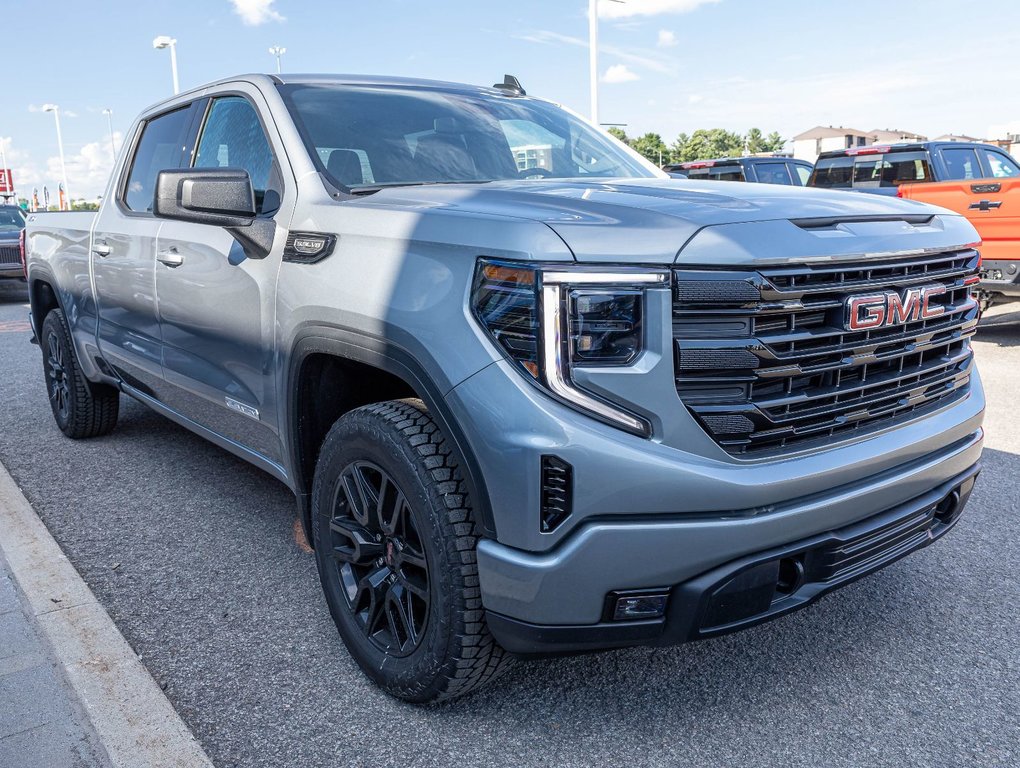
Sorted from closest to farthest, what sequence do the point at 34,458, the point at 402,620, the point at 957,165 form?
the point at 402,620 → the point at 34,458 → the point at 957,165

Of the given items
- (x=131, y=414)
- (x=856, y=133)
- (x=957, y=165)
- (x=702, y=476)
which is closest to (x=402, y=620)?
(x=702, y=476)

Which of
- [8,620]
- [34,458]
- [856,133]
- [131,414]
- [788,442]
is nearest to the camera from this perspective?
[788,442]

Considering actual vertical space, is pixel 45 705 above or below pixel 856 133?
below

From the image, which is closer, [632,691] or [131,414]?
[632,691]

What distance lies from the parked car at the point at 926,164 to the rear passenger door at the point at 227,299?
7862 millimetres

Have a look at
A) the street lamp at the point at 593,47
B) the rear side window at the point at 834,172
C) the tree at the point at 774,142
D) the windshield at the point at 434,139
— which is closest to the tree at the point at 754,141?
the tree at the point at 774,142

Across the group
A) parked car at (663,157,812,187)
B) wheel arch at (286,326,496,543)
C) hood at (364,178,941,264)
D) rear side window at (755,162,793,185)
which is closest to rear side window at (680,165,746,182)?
parked car at (663,157,812,187)

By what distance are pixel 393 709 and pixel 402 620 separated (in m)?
0.26

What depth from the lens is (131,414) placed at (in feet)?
19.7

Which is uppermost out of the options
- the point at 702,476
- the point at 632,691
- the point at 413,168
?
the point at 413,168

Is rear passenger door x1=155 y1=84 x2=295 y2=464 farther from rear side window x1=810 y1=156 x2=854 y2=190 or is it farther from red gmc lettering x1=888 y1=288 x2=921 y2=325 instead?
rear side window x1=810 y1=156 x2=854 y2=190

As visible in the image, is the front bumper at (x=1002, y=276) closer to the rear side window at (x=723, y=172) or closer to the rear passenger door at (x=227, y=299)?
the rear side window at (x=723, y=172)

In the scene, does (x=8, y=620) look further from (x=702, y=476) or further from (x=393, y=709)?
(x=702, y=476)

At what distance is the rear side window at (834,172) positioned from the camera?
1191cm
